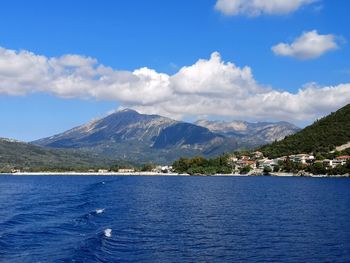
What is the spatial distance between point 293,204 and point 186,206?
76.6 ft

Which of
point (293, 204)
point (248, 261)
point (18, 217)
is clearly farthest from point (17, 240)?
point (293, 204)

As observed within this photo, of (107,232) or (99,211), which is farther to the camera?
(99,211)

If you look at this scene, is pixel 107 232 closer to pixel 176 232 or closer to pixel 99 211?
pixel 176 232

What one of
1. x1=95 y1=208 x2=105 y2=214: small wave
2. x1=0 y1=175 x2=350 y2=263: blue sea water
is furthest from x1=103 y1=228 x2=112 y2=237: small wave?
x1=95 y1=208 x2=105 y2=214: small wave

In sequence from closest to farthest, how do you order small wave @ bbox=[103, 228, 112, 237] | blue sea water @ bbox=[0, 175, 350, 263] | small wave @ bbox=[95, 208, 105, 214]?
blue sea water @ bbox=[0, 175, 350, 263], small wave @ bbox=[103, 228, 112, 237], small wave @ bbox=[95, 208, 105, 214]

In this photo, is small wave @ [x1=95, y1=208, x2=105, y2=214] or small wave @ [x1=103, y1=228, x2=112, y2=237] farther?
small wave @ [x1=95, y1=208, x2=105, y2=214]

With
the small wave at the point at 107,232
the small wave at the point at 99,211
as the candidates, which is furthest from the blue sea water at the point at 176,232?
the small wave at the point at 107,232

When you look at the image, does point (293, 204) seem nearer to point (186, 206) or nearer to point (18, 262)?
point (186, 206)

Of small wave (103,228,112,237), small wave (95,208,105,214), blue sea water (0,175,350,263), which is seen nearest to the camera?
blue sea water (0,175,350,263)

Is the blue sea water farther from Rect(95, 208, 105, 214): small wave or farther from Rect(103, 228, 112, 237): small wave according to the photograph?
Rect(103, 228, 112, 237): small wave

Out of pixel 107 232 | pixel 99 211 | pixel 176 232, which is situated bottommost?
pixel 176 232

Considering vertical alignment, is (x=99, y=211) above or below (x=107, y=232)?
above

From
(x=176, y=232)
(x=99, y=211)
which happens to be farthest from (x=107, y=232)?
(x=99, y=211)

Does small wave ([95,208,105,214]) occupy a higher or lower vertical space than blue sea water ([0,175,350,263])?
higher
